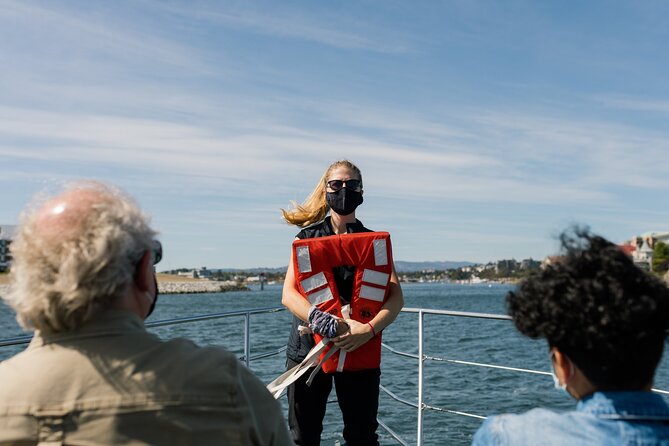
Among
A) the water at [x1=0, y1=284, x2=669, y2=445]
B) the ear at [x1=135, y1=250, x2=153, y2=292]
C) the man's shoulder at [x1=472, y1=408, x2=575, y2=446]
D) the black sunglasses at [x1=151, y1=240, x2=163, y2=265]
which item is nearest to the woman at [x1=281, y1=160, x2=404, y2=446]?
the water at [x1=0, y1=284, x2=669, y2=445]

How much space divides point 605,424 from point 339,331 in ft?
5.54

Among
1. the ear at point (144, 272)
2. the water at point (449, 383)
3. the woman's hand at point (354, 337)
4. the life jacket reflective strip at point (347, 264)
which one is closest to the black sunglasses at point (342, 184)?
the life jacket reflective strip at point (347, 264)

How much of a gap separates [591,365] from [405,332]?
19.7 metres

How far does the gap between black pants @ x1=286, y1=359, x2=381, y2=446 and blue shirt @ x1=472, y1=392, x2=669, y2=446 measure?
1.68m

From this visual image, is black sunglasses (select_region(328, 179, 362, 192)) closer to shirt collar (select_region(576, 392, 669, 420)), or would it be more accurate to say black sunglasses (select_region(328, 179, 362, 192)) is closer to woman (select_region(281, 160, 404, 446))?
woman (select_region(281, 160, 404, 446))

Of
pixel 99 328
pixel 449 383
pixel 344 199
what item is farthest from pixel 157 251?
pixel 449 383

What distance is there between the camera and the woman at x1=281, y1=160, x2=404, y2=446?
2771 mm

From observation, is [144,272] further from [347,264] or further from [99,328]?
[347,264]

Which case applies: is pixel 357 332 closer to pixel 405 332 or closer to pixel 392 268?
pixel 392 268

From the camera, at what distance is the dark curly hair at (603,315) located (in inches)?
43.4

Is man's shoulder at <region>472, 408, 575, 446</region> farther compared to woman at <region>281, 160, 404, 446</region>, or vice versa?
woman at <region>281, 160, 404, 446</region>

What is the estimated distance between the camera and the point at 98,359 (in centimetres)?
125

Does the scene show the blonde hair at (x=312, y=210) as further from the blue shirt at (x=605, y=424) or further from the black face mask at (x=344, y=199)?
the blue shirt at (x=605, y=424)

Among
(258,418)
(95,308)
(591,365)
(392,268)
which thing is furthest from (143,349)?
(392,268)
